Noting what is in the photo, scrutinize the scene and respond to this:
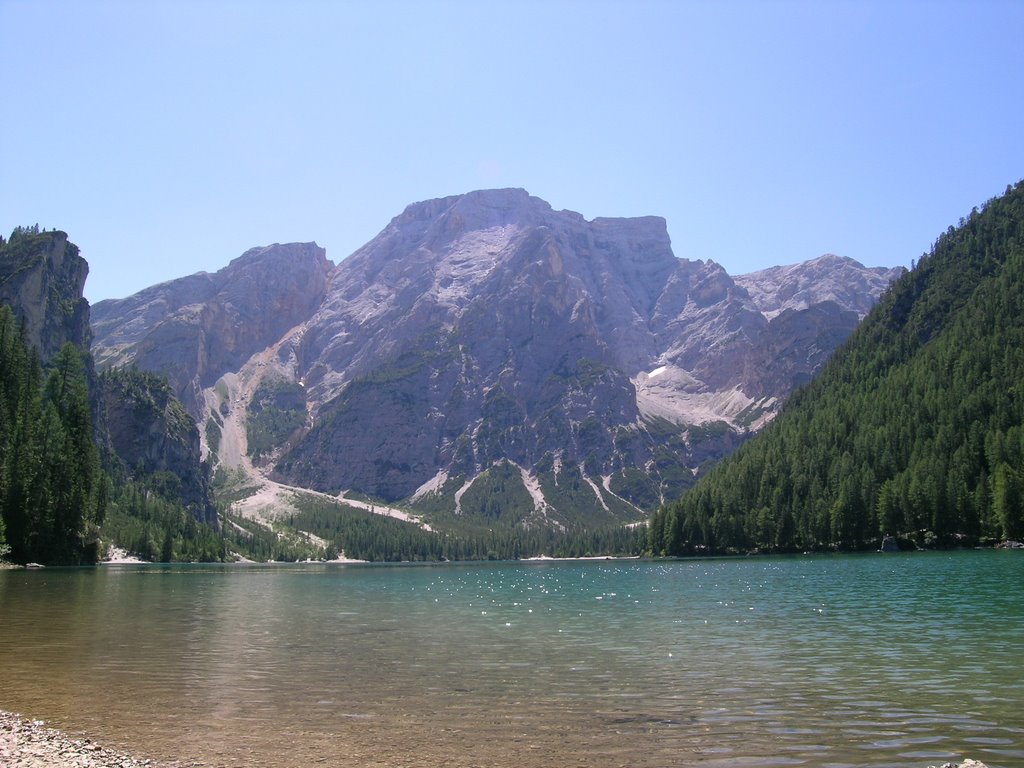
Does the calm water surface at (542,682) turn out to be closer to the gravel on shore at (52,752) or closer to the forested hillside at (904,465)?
the gravel on shore at (52,752)

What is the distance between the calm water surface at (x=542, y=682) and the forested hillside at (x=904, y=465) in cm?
8664

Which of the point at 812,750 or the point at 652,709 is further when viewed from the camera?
the point at 652,709

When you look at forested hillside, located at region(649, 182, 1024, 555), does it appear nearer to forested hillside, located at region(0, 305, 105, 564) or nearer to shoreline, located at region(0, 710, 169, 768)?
forested hillside, located at region(0, 305, 105, 564)

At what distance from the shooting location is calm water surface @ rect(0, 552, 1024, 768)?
722 inches

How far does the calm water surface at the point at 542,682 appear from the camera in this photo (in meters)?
18.3

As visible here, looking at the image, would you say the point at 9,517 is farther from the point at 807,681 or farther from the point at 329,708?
the point at 807,681

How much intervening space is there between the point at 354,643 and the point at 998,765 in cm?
2788

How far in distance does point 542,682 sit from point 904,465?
14674cm

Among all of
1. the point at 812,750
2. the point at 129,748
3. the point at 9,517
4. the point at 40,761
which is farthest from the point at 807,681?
the point at 9,517

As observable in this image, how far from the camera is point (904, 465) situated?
504 feet

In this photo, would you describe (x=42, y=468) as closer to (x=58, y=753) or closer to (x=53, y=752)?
(x=53, y=752)

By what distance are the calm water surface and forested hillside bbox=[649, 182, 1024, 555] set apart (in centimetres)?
8664

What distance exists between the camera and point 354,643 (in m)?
37.7

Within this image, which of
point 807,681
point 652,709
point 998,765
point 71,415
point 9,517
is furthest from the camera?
point 71,415
